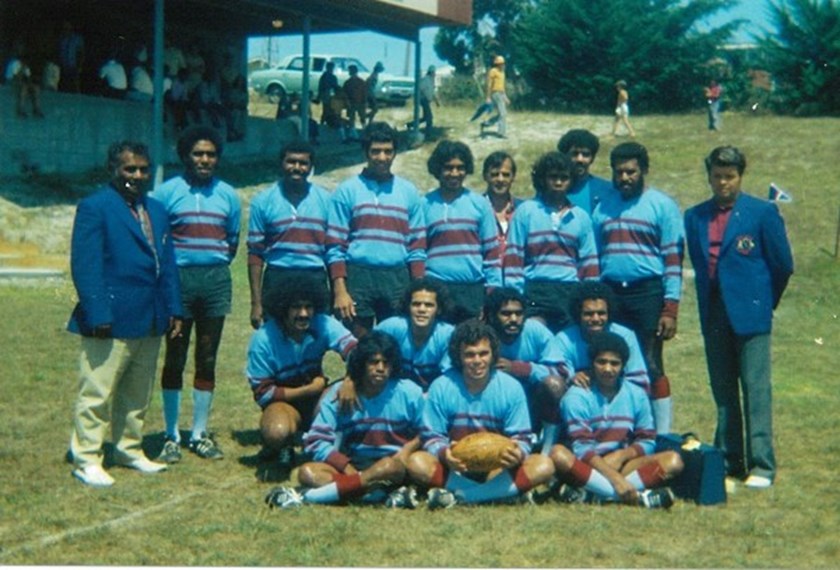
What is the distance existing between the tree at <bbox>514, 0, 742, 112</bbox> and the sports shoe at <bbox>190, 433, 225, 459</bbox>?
1106cm

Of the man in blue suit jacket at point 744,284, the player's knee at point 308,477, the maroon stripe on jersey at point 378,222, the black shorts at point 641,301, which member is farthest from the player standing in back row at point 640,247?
the player's knee at point 308,477

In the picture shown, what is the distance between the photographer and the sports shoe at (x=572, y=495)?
20.6 feet

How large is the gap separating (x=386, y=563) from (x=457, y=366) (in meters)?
1.51

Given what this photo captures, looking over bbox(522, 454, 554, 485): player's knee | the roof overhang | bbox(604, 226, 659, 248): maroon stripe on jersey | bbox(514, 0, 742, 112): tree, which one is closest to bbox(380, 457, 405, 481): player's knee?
bbox(522, 454, 554, 485): player's knee

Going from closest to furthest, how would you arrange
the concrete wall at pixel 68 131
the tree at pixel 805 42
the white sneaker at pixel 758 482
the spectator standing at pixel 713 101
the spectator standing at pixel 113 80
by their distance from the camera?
1. the white sneaker at pixel 758 482
2. the tree at pixel 805 42
3. the concrete wall at pixel 68 131
4. the spectator standing at pixel 113 80
5. the spectator standing at pixel 713 101

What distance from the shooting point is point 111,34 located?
23.1 meters

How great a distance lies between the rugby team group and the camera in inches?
251

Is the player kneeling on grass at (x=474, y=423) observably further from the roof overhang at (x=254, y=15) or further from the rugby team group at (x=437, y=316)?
the roof overhang at (x=254, y=15)

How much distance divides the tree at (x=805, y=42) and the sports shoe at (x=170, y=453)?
5.98 metres

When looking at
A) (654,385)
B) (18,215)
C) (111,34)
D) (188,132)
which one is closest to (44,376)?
(188,132)

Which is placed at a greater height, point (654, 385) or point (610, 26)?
point (610, 26)

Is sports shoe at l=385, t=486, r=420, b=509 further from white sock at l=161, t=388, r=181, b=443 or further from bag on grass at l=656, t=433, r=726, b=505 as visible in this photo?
white sock at l=161, t=388, r=181, b=443

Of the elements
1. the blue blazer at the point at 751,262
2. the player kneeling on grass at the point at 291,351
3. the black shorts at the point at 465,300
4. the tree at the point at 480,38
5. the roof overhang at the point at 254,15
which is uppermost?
the tree at the point at 480,38

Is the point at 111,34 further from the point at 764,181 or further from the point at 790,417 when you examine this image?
the point at 790,417
